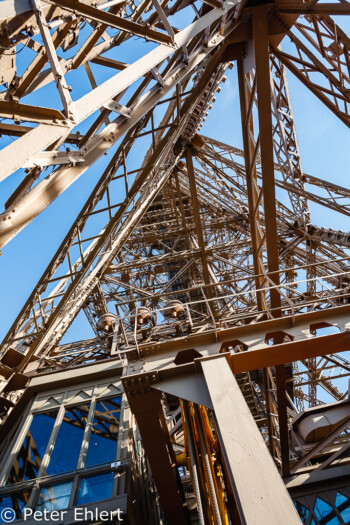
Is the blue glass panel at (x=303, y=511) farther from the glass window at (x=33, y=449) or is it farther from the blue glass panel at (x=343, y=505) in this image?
the glass window at (x=33, y=449)

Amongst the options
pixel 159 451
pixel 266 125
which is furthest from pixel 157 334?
pixel 266 125

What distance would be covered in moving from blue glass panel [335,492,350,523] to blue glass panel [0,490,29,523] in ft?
22.1

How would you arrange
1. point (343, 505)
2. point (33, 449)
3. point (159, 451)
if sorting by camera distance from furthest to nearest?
1. point (343, 505)
2. point (33, 449)
3. point (159, 451)

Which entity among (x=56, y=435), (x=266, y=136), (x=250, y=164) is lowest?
(x=56, y=435)

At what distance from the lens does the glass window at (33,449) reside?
24.6 feet

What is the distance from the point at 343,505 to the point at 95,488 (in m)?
5.83

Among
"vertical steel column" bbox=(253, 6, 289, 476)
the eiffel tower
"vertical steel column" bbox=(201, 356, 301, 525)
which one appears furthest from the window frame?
"vertical steel column" bbox=(253, 6, 289, 476)

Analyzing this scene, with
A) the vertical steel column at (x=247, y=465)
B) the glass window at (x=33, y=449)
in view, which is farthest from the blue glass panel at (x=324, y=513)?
the vertical steel column at (x=247, y=465)

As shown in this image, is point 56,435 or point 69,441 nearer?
point 69,441

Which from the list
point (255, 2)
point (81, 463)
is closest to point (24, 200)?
point (81, 463)

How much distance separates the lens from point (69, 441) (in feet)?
26.3

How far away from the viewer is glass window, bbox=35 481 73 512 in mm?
6715

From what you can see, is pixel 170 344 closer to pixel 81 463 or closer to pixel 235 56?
pixel 81 463

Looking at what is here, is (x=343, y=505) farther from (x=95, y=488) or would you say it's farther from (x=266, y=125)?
(x=266, y=125)
